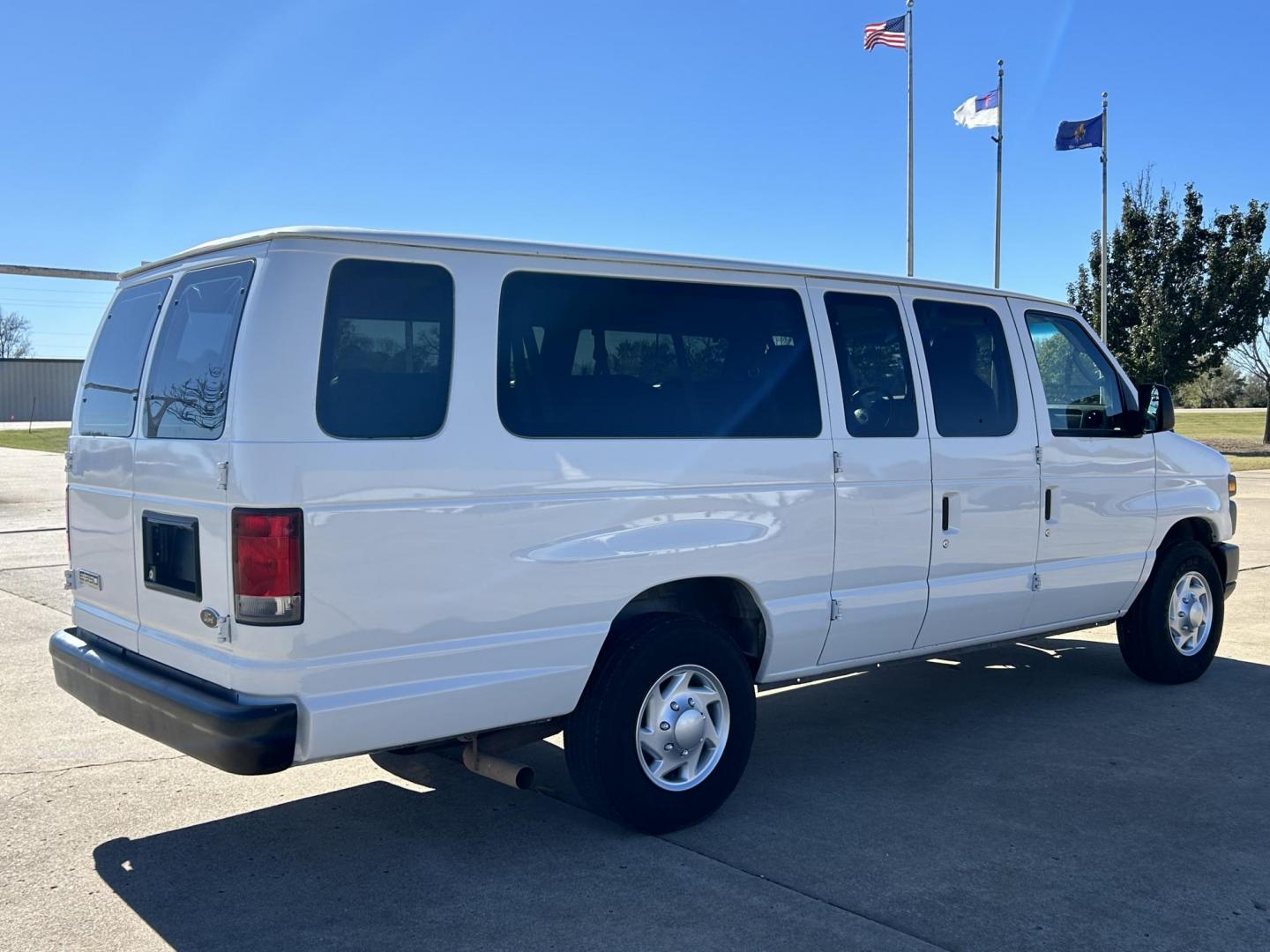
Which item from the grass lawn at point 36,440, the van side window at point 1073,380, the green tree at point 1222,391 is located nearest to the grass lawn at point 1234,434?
the green tree at point 1222,391

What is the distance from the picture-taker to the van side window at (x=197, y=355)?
13.1 ft

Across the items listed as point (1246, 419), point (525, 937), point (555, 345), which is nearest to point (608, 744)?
point (525, 937)

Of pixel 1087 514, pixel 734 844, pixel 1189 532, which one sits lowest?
pixel 734 844

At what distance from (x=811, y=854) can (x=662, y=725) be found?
73 centimetres

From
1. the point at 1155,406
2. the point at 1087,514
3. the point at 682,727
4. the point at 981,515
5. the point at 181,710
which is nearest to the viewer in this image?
the point at 181,710

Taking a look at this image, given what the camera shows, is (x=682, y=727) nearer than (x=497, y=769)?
No

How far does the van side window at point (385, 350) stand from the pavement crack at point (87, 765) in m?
2.74

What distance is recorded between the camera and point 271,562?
377cm

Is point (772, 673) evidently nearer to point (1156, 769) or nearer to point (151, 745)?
point (1156, 769)

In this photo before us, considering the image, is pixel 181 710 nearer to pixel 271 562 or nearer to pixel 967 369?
pixel 271 562

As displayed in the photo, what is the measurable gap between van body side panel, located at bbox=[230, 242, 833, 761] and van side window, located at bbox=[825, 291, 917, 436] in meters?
0.71

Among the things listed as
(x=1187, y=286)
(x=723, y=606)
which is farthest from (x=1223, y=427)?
(x=723, y=606)

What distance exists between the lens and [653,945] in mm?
3742

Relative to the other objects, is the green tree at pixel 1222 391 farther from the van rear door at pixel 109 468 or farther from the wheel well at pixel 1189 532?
the van rear door at pixel 109 468
